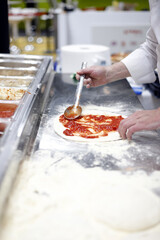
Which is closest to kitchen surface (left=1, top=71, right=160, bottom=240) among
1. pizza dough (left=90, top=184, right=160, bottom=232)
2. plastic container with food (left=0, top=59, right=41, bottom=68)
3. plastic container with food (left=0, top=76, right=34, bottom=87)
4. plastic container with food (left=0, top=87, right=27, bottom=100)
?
pizza dough (left=90, top=184, right=160, bottom=232)

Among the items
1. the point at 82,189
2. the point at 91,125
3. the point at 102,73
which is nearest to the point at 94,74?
the point at 102,73

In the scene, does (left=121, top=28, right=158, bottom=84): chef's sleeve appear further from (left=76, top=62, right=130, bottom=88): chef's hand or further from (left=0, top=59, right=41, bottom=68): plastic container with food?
(left=0, top=59, right=41, bottom=68): plastic container with food

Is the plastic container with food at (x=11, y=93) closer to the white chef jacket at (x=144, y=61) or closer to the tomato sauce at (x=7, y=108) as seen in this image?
the tomato sauce at (x=7, y=108)

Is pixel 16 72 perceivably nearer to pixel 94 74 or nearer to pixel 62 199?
pixel 94 74

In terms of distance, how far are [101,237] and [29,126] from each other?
0.63 m

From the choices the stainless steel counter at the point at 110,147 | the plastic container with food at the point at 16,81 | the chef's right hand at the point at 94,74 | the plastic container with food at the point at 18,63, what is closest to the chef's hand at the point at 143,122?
the stainless steel counter at the point at 110,147

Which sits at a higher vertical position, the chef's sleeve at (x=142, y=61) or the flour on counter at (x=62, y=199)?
the chef's sleeve at (x=142, y=61)

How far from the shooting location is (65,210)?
32.8 inches

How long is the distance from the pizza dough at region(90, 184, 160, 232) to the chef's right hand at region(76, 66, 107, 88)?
3.25ft

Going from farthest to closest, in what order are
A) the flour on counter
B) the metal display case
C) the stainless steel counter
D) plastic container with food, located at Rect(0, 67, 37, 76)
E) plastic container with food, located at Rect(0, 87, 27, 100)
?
plastic container with food, located at Rect(0, 67, 37, 76) → plastic container with food, located at Rect(0, 87, 27, 100) → the stainless steel counter → the metal display case → the flour on counter

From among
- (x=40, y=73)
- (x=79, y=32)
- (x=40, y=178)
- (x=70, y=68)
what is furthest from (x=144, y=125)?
(x=79, y=32)

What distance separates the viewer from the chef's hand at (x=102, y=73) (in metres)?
1.78

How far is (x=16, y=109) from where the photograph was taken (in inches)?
48.8

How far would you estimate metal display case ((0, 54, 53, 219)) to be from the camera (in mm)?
898
